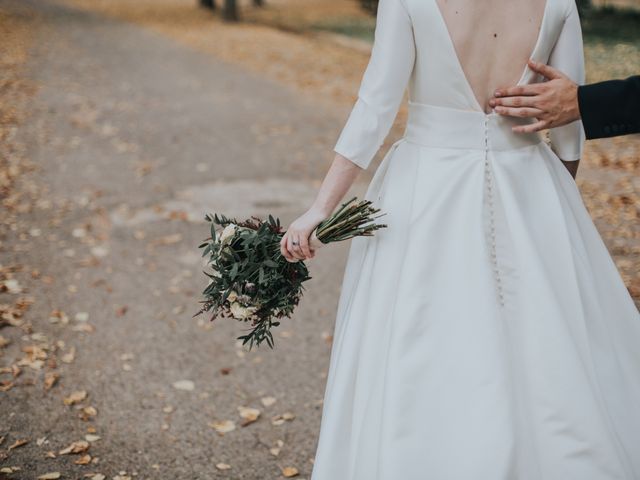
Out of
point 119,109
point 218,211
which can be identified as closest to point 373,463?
point 218,211

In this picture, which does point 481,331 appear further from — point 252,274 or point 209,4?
point 209,4

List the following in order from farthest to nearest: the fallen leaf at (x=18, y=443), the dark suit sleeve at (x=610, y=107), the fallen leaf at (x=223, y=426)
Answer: the fallen leaf at (x=223, y=426) < the fallen leaf at (x=18, y=443) < the dark suit sleeve at (x=610, y=107)

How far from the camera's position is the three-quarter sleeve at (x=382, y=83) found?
2141 mm

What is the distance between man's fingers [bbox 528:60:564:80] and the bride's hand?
0.81m

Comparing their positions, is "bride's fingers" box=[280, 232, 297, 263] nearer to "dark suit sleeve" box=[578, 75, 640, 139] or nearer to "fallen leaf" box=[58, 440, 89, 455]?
"dark suit sleeve" box=[578, 75, 640, 139]

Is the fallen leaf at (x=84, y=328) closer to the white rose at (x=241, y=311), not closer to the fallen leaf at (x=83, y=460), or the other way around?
the fallen leaf at (x=83, y=460)

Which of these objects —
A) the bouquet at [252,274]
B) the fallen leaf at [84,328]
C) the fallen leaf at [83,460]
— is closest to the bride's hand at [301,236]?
the bouquet at [252,274]

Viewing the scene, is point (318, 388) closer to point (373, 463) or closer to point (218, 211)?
point (373, 463)

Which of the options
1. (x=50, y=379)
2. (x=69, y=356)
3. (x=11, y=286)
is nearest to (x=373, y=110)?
(x=50, y=379)

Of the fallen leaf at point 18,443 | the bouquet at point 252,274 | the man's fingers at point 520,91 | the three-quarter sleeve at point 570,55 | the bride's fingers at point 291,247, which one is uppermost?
the three-quarter sleeve at point 570,55

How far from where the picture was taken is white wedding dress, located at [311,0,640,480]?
2.04 meters

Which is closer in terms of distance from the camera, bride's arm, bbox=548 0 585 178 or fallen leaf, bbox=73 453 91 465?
bride's arm, bbox=548 0 585 178

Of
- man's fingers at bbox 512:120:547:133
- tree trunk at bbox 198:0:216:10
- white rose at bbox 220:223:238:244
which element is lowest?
white rose at bbox 220:223:238:244

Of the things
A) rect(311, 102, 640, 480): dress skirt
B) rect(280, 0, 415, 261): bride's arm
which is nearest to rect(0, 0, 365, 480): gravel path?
rect(311, 102, 640, 480): dress skirt
